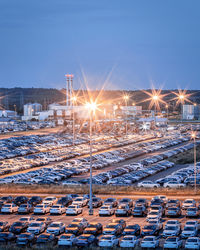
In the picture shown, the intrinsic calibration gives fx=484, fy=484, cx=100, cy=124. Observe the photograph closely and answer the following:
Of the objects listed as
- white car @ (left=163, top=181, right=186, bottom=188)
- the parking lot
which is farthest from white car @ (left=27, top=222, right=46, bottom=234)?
white car @ (left=163, top=181, right=186, bottom=188)

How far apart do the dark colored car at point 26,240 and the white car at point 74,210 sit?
5316 millimetres

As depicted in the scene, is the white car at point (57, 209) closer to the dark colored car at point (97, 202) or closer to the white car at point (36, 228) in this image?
the dark colored car at point (97, 202)

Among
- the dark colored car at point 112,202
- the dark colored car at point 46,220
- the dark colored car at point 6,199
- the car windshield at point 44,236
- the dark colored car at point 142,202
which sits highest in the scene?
the dark colored car at point 142,202

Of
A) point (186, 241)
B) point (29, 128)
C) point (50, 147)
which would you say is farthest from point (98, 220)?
point (29, 128)

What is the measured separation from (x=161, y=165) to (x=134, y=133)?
42.1m

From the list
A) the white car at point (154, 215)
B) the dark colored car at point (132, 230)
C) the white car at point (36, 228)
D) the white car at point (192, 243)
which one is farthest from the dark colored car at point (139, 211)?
the white car at point (192, 243)

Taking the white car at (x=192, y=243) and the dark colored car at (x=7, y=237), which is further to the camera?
the dark colored car at (x=7, y=237)

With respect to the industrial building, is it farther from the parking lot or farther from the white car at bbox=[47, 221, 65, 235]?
the white car at bbox=[47, 221, 65, 235]

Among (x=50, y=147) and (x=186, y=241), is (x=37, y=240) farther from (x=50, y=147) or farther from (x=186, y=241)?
(x=50, y=147)

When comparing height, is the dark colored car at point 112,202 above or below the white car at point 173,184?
above

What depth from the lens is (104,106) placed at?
122m

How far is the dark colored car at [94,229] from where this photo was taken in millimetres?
20023

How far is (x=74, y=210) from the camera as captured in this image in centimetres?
2431

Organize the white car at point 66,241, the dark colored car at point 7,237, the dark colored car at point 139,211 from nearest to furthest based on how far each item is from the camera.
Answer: the white car at point 66,241 < the dark colored car at point 7,237 < the dark colored car at point 139,211
